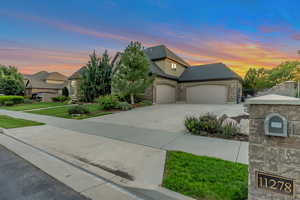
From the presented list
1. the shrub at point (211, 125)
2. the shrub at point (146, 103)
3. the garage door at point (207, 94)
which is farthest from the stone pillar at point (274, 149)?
the garage door at point (207, 94)

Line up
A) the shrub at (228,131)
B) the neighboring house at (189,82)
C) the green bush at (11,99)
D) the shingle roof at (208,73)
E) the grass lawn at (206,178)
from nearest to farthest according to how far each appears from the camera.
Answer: the grass lawn at (206,178) < the shrub at (228,131) < the neighboring house at (189,82) < the shingle roof at (208,73) < the green bush at (11,99)

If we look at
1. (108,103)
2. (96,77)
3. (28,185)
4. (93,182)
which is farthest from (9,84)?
(93,182)

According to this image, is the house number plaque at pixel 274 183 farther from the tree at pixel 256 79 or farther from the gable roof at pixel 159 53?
the tree at pixel 256 79

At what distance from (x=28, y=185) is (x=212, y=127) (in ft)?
18.4

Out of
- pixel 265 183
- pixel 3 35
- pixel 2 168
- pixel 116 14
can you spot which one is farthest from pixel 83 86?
pixel 265 183

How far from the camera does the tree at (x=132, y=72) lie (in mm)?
13648

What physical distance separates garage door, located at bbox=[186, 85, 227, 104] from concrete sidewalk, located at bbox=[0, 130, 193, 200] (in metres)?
17.4

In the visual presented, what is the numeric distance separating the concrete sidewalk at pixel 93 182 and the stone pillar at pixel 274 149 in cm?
105

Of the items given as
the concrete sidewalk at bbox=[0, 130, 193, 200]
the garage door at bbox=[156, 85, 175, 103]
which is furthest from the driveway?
the garage door at bbox=[156, 85, 175, 103]

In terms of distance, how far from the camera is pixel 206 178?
2.51m

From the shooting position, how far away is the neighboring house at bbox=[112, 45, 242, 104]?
54.3 ft

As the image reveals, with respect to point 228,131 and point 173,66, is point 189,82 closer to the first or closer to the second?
point 173,66

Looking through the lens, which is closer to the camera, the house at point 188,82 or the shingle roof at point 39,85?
the house at point 188,82

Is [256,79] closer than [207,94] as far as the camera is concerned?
No
